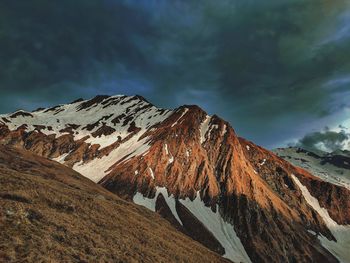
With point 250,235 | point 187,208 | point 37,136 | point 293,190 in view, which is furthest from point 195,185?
point 37,136

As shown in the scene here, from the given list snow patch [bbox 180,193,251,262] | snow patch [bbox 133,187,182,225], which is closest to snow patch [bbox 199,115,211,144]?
snow patch [bbox 180,193,251,262]

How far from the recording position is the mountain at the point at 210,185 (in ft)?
408

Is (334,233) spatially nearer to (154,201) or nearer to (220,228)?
(220,228)

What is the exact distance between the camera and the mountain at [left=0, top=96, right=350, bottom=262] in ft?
408

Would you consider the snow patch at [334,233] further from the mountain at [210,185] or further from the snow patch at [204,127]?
the snow patch at [204,127]

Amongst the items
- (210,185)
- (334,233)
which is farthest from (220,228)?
(334,233)

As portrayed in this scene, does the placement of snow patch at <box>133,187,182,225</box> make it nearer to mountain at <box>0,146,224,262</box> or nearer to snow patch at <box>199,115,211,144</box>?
snow patch at <box>199,115,211,144</box>

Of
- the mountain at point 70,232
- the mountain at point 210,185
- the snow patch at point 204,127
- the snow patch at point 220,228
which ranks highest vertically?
the snow patch at point 204,127

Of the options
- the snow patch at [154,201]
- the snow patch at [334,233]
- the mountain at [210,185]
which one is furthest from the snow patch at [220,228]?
the snow patch at [334,233]

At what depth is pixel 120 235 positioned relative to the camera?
113ft

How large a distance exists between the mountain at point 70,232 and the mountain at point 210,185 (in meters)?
75.6

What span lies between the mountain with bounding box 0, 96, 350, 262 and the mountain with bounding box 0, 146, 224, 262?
75.6 meters

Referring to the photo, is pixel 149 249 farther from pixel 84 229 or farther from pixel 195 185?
pixel 195 185

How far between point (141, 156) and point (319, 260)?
75.5 metres
